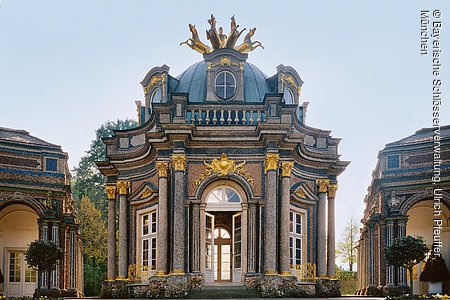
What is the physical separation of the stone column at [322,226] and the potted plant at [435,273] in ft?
13.8

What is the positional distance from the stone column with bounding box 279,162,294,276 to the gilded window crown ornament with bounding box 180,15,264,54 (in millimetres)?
5638

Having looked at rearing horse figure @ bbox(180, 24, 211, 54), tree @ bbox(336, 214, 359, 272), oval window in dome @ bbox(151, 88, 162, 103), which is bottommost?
tree @ bbox(336, 214, 359, 272)

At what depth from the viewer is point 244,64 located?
29109 millimetres

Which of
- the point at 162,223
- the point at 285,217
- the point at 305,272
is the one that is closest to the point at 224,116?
the point at 285,217

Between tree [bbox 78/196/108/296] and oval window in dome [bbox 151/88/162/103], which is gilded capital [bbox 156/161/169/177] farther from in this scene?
tree [bbox 78/196/108/296]

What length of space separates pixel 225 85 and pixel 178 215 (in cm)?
558

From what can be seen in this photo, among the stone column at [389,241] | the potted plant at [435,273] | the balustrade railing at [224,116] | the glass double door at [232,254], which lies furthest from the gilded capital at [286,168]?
the potted plant at [435,273]

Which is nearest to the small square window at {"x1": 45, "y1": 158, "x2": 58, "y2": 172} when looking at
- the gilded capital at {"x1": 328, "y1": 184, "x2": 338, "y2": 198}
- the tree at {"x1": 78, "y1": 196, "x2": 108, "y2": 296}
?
the gilded capital at {"x1": 328, "y1": 184, "x2": 338, "y2": 198}

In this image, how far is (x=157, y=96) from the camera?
96.5 ft

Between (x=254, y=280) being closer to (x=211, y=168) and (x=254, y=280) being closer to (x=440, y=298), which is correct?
(x=211, y=168)

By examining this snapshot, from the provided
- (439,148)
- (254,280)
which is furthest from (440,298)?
(439,148)

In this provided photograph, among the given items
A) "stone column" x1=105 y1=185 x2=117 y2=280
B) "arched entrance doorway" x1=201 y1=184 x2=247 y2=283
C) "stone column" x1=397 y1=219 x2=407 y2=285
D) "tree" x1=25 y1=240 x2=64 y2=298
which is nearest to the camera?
"tree" x1=25 y1=240 x2=64 y2=298

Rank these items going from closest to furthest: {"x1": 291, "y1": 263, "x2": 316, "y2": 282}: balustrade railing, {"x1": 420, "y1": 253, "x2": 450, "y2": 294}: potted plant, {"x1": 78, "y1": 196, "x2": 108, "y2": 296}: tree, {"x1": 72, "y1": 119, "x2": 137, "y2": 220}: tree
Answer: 1. {"x1": 291, "y1": 263, "x2": 316, "y2": 282}: balustrade railing
2. {"x1": 420, "y1": 253, "x2": 450, "y2": 294}: potted plant
3. {"x1": 78, "y1": 196, "x2": 108, "y2": 296}: tree
4. {"x1": 72, "y1": 119, "x2": 137, "y2": 220}: tree

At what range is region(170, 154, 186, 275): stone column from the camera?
980 inches
